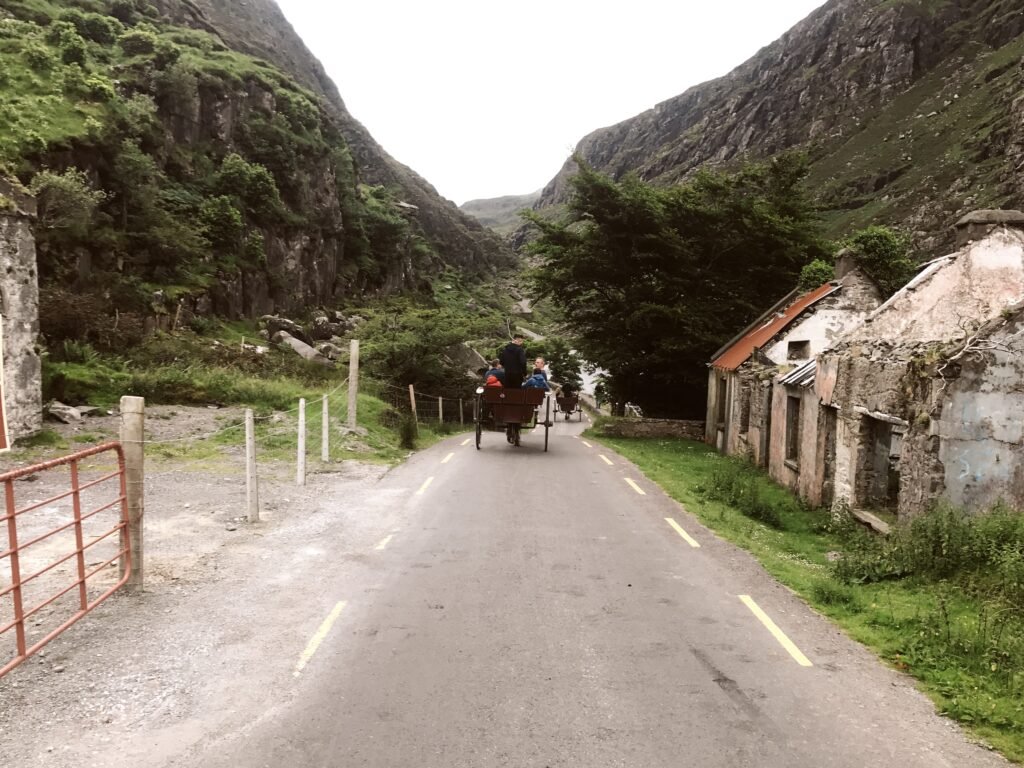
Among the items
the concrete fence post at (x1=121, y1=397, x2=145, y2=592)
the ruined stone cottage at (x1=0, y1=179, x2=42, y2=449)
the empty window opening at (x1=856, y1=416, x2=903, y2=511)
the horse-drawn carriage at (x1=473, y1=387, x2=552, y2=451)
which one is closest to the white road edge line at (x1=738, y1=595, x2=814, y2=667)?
the empty window opening at (x1=856, y1=416, x2=903, y2=511)

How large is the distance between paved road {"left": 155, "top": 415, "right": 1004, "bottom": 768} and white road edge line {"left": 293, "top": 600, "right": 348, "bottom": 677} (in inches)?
0.9

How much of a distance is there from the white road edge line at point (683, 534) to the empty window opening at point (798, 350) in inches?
465

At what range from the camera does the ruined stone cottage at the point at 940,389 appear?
29.6ft

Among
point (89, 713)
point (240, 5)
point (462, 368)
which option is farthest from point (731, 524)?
point (240, 5)

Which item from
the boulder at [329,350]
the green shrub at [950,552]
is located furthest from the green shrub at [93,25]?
the green shrub at [950,552]

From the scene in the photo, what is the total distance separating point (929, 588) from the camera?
24.3ft

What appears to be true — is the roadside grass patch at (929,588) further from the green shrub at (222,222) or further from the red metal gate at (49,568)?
the green shrub at (222,222)

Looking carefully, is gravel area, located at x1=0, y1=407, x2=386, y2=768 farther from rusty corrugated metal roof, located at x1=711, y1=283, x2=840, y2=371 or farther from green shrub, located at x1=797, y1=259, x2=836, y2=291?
green shrub, located at x1=797, y1=259, x2=836, y2=291

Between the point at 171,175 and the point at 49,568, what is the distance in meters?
47.4

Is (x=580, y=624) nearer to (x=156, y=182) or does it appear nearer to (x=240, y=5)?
(x=156, y=182)

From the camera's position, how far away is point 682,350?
27016mm

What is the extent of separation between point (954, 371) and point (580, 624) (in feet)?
21.6

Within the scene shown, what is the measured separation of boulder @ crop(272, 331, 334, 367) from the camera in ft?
122

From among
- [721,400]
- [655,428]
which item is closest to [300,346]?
[655,428]
